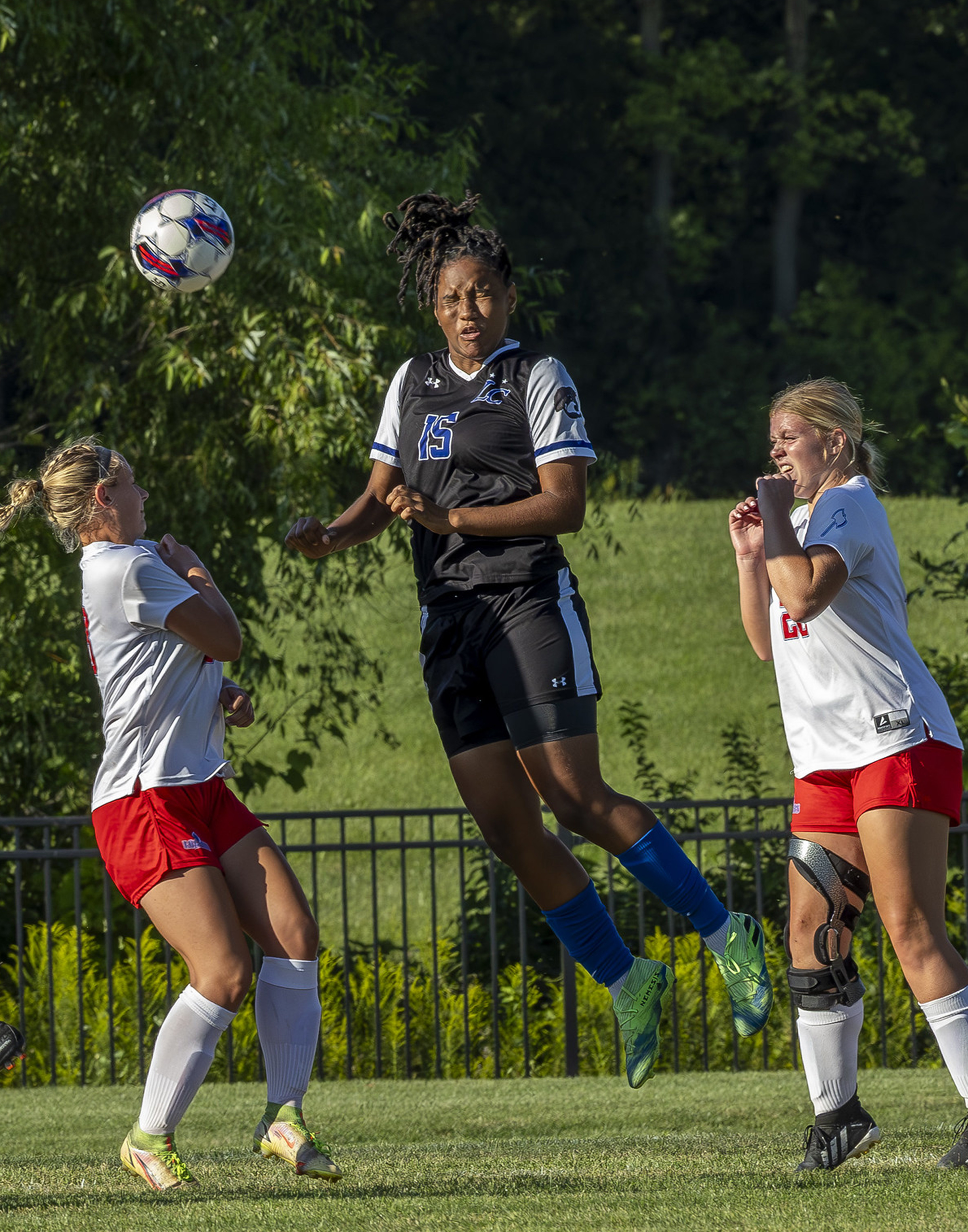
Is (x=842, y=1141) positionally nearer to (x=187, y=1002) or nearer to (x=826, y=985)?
(x=826, y=985)

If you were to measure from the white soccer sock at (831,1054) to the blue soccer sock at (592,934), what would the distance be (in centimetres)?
54

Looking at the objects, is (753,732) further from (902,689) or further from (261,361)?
(902,689)

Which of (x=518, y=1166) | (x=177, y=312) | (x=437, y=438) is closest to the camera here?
(x=437, y=438)

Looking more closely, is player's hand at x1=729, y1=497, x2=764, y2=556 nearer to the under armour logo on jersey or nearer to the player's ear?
the under armour logo on jersey

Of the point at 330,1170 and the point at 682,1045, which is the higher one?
the point at 330,1170

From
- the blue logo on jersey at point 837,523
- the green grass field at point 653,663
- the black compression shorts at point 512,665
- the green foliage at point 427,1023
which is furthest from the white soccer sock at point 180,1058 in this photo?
the green grass field at point 653,663

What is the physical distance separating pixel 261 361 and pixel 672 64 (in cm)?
3082

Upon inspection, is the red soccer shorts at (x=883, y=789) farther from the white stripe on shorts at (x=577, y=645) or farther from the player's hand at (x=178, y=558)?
A: the player's hand at (x=178, y=558)

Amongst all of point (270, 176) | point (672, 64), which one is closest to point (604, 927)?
point (270, 176)

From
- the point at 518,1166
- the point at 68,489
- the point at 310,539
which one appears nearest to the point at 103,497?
the point at 68,489

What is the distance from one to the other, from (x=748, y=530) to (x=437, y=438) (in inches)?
34.9

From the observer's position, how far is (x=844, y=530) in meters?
3.84

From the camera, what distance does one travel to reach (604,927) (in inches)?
170

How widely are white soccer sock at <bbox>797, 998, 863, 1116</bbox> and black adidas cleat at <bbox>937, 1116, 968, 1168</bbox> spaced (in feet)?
0.89
